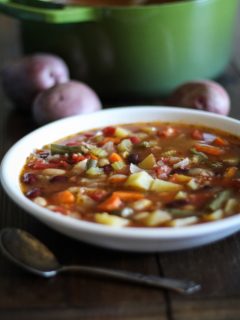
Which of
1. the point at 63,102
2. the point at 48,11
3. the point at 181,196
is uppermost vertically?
the point at 48,11

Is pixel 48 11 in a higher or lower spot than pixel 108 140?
higher

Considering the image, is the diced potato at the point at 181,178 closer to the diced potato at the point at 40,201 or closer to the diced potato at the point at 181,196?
the diced potato at the point at 181,196

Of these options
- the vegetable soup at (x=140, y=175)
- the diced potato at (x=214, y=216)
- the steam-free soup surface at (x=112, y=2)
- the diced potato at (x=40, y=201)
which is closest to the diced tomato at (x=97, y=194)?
the vegetable soup at (x=140, y=175)

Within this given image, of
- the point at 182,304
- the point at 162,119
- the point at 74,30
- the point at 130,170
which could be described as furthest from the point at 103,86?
the point at 182,304

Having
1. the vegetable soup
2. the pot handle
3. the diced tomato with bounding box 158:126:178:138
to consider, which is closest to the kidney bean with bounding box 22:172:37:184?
the vegetable soup

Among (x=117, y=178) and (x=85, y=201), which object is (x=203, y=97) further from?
(x=85, y=201)

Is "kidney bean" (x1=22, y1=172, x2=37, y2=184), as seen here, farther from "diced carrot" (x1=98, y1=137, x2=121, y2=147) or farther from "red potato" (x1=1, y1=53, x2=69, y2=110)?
"red potato" (x1=1, y1=53, x2=69, y2=110)

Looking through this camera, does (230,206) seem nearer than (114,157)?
Yes

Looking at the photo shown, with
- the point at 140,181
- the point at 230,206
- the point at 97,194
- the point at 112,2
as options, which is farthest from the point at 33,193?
the point at 112,2
